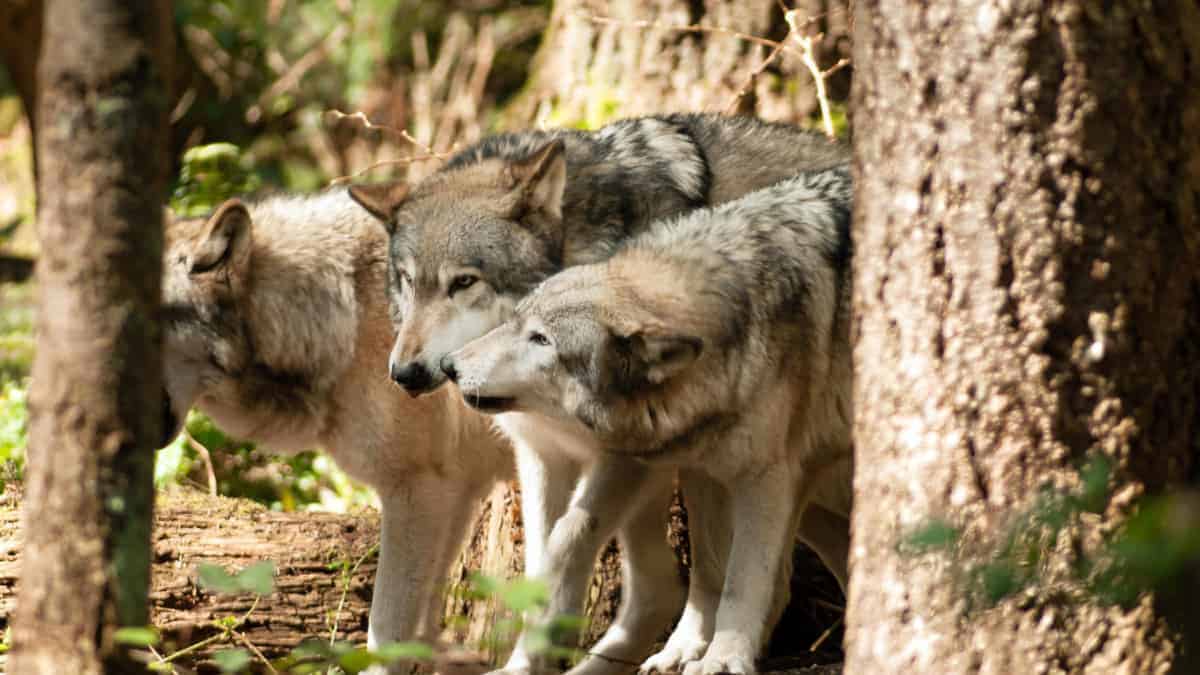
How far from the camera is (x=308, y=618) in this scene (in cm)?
645

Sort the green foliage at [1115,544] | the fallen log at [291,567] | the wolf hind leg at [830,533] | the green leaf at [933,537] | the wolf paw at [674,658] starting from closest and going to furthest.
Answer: the green foliage at [1115,544] < the green leaf at [933,537] < the wolf paw at [674,658] < the wolf hind leg at [830,533] < the fallen log at [291,567]

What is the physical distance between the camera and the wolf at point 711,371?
4.66 metres

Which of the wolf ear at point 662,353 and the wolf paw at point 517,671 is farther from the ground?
the wolf ear at point 662,353

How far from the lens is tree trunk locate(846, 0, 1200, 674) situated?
347 cm

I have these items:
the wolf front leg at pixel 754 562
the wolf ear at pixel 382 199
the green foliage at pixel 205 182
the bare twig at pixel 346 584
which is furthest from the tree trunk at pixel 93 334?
the green foliage at pixel 205 182

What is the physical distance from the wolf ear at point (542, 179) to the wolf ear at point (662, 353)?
2.86 ft

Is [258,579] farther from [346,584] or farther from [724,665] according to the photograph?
[346,584]

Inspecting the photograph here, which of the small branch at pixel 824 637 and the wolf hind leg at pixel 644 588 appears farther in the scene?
the small branch at pixel 824 637

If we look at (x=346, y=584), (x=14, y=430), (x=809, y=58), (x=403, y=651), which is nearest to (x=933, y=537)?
(x=403, y=651)

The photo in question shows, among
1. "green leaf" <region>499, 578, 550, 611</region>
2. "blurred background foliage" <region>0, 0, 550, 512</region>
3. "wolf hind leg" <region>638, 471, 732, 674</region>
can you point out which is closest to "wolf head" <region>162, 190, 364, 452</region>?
"wolf hind leg" <region>638, 471, 732, 674</region>

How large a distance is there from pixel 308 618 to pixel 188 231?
6.09 feet

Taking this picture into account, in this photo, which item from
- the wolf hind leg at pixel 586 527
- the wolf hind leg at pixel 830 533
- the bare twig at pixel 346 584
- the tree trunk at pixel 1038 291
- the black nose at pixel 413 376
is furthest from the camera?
the bare twig at pixel 346 584

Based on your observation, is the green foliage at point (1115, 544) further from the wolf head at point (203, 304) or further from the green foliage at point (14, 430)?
the green foliage at point (14, 430)

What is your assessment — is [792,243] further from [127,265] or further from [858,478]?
[127,265]
